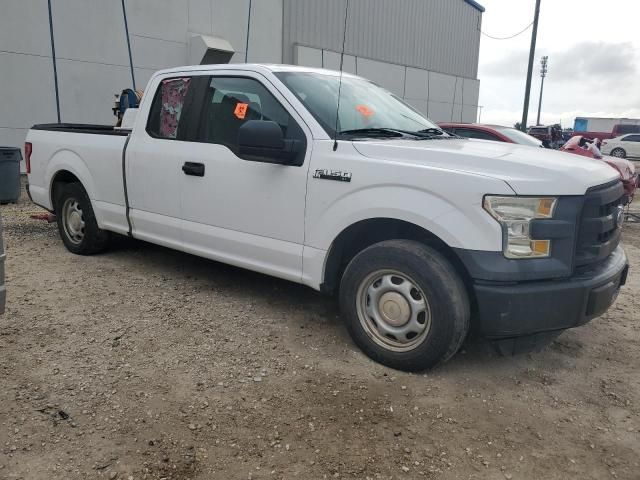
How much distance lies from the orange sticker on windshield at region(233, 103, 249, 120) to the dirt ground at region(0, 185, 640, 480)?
1510 mm

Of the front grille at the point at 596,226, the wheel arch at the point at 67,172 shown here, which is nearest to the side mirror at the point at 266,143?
the front grille at the point at 596,226

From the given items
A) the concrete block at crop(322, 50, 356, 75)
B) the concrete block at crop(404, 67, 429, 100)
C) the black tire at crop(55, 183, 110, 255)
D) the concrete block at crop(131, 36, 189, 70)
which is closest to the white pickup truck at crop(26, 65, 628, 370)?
the black tire at crop(55, 183, 110, 255)

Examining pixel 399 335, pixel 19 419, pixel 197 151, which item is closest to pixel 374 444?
pixel 399 335

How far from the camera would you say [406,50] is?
22.7m

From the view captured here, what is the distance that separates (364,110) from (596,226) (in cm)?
182

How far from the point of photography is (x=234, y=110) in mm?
4242

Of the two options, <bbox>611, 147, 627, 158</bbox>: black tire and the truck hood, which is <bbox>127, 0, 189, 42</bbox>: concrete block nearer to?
the truck hood

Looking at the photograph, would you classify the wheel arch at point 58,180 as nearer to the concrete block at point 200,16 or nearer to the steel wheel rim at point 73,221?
the steel wheel rim at point 73,221

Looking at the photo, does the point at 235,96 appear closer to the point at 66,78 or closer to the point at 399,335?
the point at 399,335

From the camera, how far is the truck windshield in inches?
151

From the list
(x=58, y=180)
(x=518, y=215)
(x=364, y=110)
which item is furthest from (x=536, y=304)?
(x=58, y=180)

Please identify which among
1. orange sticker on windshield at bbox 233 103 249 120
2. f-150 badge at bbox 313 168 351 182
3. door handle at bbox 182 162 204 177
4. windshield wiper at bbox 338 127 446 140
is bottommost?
door handle at bbox 182 162 204 177

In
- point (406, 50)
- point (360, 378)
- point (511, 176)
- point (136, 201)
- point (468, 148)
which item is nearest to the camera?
point (511, 176)

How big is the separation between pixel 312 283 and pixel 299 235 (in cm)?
34
